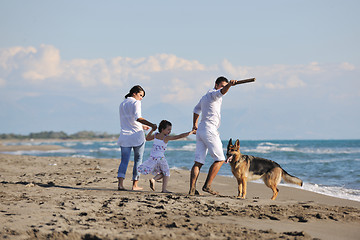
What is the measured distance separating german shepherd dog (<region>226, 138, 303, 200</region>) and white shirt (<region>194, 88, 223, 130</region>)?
0.46 metres

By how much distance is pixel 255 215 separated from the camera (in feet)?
16.3

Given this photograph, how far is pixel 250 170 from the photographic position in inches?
267

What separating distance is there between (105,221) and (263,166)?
11.2 ft

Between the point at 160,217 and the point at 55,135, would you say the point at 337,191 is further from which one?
the point at 55,135

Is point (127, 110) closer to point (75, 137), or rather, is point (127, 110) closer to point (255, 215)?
point (255, 215)

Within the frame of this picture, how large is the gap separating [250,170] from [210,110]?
137 centimetres

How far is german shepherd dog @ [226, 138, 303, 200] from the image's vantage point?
664cm

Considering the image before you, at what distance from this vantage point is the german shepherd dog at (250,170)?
21.8 ft

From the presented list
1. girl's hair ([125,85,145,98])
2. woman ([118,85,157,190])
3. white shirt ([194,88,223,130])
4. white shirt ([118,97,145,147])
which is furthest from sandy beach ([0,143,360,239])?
girl's hair ([125,85,145,98])

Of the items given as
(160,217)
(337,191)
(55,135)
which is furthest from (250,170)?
(55,135)

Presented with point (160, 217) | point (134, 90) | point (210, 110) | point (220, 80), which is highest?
point (220, 80)

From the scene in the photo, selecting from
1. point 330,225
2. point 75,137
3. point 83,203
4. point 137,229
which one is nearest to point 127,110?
point 83,203

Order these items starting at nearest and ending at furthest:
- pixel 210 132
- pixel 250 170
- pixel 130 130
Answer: pixel 210 132 → pixel 250 170 → pixel 130 130

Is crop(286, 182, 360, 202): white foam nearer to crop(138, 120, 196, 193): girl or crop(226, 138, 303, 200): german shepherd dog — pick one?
crop(226, 138, 303, 200): german shepherd dog
